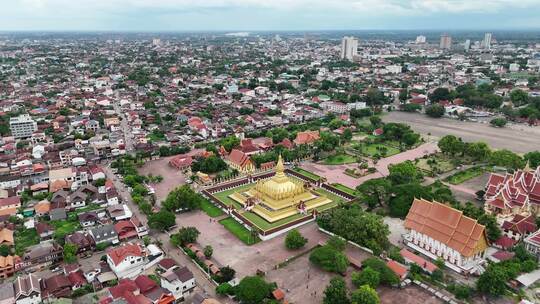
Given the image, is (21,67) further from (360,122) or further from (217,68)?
(360,122)

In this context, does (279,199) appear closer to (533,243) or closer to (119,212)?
(119,212)

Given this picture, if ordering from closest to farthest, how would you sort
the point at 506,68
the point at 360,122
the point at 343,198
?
the point at 343,198, the point at 360,122, the point at 506,68

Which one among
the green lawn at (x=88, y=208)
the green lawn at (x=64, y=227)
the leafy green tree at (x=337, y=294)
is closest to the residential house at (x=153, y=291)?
the leafy green tree at (x=337, y=294)

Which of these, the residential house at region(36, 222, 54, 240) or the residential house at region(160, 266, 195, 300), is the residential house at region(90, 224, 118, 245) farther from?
the residential house at region(160, 266, 195, 300)

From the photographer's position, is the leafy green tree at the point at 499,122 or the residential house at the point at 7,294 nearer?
the residential house at the point at 7,294

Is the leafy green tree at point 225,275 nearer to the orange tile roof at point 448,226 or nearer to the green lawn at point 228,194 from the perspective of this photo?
the green lawn at point 228,194

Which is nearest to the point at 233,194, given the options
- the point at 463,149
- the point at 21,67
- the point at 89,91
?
the point at 463,149
